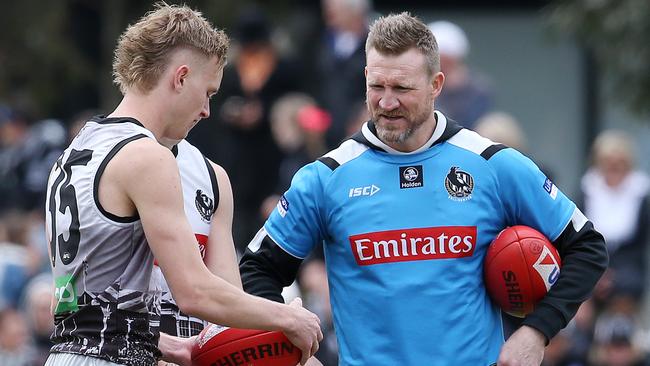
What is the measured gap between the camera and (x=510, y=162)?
20.7ft

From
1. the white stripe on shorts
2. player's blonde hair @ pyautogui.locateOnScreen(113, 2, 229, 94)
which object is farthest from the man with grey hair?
the white stripe on shorts

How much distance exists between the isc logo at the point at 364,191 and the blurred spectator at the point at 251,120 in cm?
566

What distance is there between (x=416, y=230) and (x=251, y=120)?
6.00m

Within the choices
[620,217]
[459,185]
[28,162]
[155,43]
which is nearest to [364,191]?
[459,185]

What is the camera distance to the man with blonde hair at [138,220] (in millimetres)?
5371

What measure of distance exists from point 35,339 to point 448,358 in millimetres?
7272

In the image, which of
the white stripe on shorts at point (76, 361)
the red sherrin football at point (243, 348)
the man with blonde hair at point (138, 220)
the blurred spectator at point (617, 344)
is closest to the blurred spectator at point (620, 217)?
the blurred spectator at point (617, 344)

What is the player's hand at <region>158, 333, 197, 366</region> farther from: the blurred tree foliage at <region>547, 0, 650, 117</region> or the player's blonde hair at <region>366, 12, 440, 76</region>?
the blurred tree foliage at <region>547, 0, 650, 117</region>

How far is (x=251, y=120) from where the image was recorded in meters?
12.1

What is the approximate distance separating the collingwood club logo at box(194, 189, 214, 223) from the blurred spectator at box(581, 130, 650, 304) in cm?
605

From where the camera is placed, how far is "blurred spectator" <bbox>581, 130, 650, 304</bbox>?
11625 mm

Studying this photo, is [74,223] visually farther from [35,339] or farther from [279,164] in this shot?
[35,339]

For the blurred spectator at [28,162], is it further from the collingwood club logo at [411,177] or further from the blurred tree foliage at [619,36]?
the collingwood club logo at [411,177]

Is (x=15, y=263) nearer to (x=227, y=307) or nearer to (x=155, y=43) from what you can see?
(x=155, y=43)
